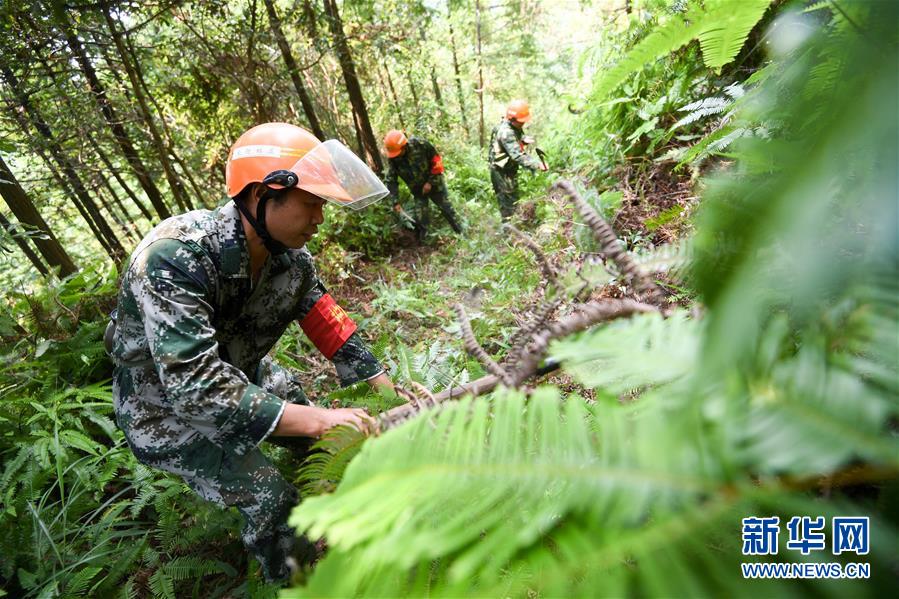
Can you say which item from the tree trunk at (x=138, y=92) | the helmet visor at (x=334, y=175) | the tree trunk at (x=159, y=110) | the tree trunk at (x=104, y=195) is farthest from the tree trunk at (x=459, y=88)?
the helmet visor at (x=334, y=175)

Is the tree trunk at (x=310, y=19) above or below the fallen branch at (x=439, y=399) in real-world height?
above

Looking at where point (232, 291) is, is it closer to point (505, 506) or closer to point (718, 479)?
point (505, 506)

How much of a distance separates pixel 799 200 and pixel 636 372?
0.91ft

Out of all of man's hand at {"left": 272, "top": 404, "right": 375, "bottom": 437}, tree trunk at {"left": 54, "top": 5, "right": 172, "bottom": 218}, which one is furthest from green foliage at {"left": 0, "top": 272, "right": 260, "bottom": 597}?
tree trunk at {"left": 54, "top": 5, "right": 172, "bottom": 218}

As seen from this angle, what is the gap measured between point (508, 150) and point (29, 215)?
300 inches

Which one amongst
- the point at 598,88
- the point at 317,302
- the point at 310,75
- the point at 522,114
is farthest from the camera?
the point at 310,75

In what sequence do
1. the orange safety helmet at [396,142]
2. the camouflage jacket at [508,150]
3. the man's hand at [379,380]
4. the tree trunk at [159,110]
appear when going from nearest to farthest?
the man's hand at [379,380], the tree trunk at [159,110], the camouflage jacket at [508,150], the orange safety helmet at [396,142]

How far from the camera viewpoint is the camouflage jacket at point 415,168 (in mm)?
8617

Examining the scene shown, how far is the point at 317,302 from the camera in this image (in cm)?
305

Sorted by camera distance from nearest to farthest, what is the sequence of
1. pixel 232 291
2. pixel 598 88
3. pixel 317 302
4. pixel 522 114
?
pixel 598 88 < pixel 232 291 < pixel 317 302 < pixel 522 114

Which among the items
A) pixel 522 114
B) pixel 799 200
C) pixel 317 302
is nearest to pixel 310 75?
pixel 522 114

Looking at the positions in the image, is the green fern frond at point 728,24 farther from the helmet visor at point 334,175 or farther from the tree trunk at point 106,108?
the tree trunk at point 106,108

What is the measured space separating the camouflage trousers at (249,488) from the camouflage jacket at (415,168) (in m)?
6.76

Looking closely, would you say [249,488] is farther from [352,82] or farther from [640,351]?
[352,82]
